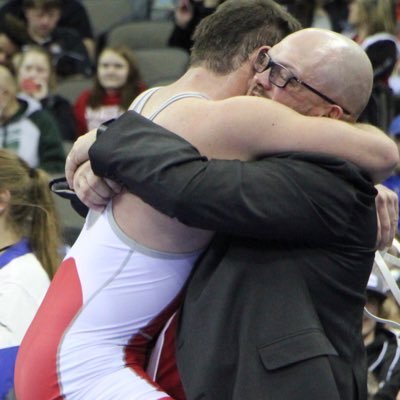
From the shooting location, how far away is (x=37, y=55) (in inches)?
328

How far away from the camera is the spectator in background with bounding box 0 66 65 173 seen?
7184 millimetres

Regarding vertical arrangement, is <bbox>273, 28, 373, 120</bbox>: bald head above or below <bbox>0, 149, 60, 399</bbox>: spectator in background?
above

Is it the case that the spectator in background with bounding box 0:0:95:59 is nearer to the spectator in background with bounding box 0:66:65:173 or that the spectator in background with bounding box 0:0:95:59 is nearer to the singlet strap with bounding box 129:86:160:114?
the spectator in background with bounding box 0:66:65:173

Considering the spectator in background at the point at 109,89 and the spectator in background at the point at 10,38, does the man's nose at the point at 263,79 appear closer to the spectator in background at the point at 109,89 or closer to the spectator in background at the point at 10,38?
the spectator in background at the point at 109,89

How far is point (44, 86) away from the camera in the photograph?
8.23m

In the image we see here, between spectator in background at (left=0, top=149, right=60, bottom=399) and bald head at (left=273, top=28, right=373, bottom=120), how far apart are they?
134 centimetres

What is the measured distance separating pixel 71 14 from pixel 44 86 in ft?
6.27

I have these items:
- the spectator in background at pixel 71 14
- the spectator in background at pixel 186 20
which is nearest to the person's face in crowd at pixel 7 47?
the spectator in background at pixel 71 14

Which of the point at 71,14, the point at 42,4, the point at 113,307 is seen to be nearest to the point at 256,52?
the point at 113,307

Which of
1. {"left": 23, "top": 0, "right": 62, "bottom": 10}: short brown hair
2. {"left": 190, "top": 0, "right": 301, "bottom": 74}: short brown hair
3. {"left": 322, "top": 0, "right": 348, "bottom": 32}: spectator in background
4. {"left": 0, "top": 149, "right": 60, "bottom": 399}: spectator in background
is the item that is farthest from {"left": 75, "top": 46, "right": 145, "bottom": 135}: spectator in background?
{"left": 190, "top": 0, "right": 301, "bottom": 74}: short brown hair

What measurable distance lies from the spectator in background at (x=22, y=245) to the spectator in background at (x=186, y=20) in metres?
5.20

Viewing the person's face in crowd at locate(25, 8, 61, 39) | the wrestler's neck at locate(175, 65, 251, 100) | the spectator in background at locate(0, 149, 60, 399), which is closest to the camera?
the wrestler's neck at locate(175, 65, 251, 100)

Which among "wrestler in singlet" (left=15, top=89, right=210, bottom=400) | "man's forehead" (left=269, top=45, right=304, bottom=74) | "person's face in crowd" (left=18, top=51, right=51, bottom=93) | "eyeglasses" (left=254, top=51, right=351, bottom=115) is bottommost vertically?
"person's face in crowd" (left=18, top=51, right=51, bottom=93)

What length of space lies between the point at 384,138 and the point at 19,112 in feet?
15.2
